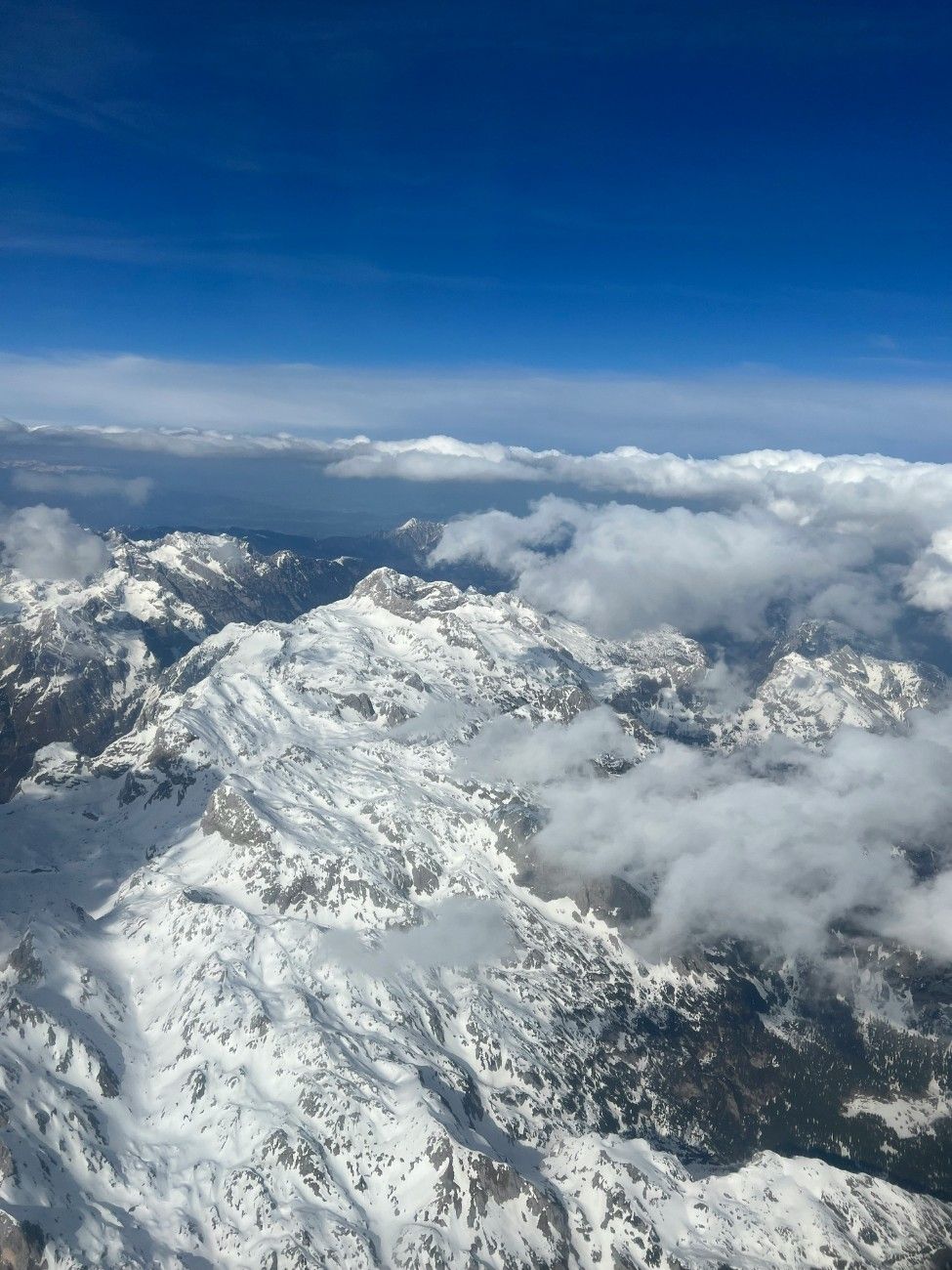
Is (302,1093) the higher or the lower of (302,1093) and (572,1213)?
the higher

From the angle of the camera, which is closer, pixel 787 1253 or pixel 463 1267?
pixel 463 1267

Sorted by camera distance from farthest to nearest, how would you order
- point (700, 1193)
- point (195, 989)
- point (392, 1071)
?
point (195, 989) → point (392, 1071) → point (700, 1193)

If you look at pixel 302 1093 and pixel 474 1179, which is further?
pixel 302 1093

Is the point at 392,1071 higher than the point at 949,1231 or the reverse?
higher

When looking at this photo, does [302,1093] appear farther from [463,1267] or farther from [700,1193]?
[700,1193]

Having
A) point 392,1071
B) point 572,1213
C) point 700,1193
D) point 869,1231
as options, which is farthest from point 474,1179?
point 869,1231

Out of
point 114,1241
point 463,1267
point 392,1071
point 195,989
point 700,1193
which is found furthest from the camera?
point 195,989

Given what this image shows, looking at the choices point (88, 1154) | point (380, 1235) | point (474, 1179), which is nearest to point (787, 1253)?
point (474, 1179)

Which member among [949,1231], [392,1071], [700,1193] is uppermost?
[392,1071]

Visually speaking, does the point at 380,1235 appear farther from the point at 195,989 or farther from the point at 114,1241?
the point at 195,989
